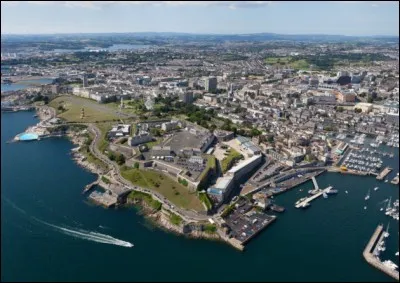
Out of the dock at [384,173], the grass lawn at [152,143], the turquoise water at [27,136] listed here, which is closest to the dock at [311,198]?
the dock at [384,173]

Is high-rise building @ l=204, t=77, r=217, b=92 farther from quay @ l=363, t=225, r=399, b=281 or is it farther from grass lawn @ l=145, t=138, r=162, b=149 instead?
quay @ l=363, t=225, r=399, b=281

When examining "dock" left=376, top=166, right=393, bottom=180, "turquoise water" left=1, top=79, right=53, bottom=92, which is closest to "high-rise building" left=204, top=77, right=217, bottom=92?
"turquoise water" left=1, top=79, right=53, bottom=92

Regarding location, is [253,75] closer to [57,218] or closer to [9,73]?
[9,73]

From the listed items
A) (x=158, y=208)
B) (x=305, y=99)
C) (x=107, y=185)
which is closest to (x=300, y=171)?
(x=158, y=208)

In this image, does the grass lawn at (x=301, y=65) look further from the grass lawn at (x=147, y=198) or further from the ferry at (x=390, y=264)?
the ferry at (x=390, y=264)

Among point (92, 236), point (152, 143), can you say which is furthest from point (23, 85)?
point (92, 236)
